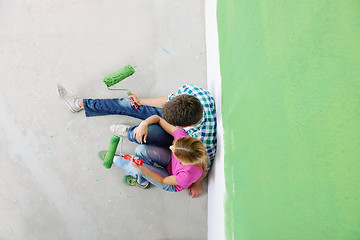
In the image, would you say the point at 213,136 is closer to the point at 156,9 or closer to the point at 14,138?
the point at 156,9

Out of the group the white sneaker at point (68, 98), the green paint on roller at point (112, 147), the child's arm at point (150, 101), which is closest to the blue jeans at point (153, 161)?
the green paint on roller at point (112, 147)

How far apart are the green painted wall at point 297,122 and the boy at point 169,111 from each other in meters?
0.32

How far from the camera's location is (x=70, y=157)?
1.77 m

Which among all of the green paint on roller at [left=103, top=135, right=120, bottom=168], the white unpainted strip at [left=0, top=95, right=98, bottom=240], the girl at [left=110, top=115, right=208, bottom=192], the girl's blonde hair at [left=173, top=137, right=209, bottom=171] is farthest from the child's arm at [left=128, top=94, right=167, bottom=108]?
the white unpainted strip at [left=0, top=95, right=98, bottom=240]

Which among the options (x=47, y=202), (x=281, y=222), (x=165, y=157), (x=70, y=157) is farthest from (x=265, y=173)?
(x=47, y=202)

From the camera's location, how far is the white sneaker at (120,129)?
172 centimetres

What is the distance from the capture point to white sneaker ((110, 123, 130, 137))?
1.72 metres

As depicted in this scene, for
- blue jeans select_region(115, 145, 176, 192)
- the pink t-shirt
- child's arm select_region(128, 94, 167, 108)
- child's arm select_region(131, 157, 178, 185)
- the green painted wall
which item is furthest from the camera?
child's arm select_region(128, 94, 167, 108)

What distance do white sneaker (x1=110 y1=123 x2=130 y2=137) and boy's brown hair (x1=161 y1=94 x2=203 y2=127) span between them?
61 centimetres

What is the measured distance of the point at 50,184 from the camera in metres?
1.74

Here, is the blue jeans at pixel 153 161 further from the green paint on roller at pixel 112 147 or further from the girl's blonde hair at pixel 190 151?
the girl's blonde hair at pixel 190 151

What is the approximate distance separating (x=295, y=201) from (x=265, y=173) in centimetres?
14

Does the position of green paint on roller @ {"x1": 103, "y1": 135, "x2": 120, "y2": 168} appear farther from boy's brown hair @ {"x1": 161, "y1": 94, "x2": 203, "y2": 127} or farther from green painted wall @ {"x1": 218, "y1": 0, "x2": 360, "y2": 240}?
green painted wall @ {"x1": 218, "y1": 0, "x2": 360, "y2": 240}

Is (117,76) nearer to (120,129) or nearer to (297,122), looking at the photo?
(120,129)
